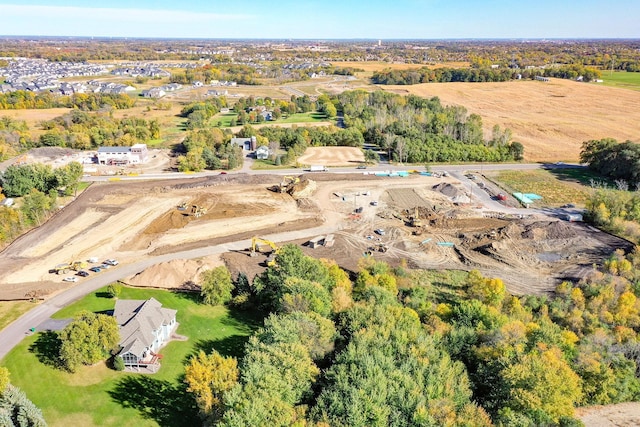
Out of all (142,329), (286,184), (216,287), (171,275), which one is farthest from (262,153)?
(142,329)

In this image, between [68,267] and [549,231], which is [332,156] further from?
[68,267]

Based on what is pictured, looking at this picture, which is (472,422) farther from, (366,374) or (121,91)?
(121,91)

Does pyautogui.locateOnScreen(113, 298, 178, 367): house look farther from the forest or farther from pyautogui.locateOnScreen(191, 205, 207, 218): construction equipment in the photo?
pyautogui.locateOnScreen(191, 205, 207, 218): construction equipment

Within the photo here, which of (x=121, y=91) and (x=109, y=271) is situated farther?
(x=121, y=91)

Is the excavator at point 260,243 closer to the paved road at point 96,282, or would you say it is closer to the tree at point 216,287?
the paved road at point 96,282

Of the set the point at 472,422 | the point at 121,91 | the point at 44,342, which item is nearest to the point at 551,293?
the point at 472,422

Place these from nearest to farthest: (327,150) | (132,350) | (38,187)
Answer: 1. (132,350)
2. (38,187)
3. (327,150)
